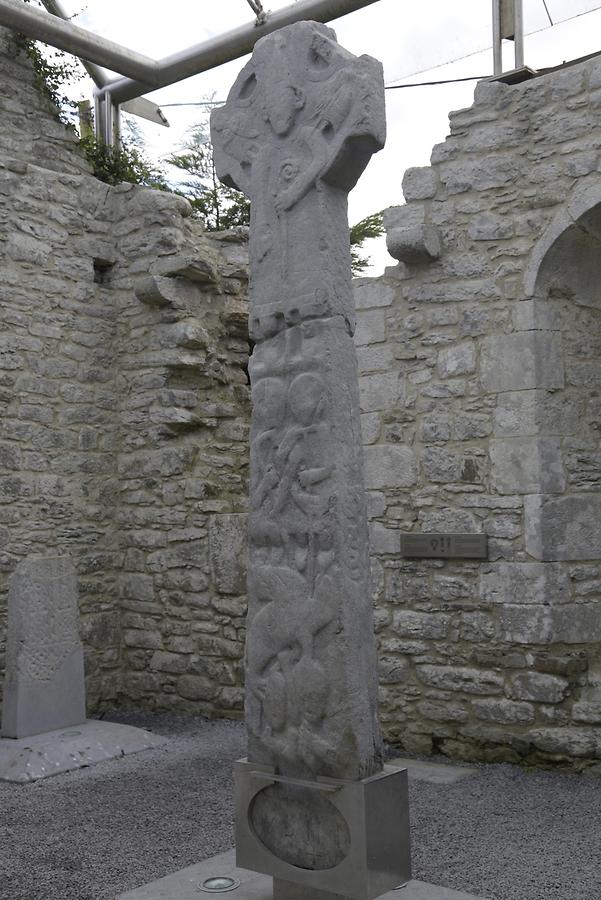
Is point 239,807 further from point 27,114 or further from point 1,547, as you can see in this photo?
point 27,114

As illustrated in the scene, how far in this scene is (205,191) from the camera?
10086mm

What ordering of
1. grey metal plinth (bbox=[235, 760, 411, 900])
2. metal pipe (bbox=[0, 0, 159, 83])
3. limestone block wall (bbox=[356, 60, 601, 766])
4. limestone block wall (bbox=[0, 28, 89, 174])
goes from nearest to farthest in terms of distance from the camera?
grey metal plinth (bbox=[235, 760, 411, 900]) → limestone block wall (bbox=[356, 60, 601, 766]) → metal pipe (bbox=[0, 0, 159, 83]) → limestone block wall (bbox=[0, 28, 89, 174])

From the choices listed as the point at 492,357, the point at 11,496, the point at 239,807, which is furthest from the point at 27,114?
the point at 239,807

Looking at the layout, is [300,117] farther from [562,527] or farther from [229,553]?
[229,553]

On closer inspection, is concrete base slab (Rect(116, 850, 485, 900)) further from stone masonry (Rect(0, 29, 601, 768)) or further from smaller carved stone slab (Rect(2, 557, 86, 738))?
smaller carved stone slab (Rect(2, 557, 86, 738))

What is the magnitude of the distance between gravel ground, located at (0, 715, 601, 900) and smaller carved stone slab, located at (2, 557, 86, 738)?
0.54 meters

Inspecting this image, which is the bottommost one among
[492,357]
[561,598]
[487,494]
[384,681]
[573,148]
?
[384,681]

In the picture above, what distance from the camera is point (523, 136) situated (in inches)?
196

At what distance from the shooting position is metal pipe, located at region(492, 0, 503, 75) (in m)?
5.31

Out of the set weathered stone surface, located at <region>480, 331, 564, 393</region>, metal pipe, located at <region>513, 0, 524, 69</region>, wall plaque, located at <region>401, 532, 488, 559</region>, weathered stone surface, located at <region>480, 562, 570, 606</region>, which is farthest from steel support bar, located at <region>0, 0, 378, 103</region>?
weathered stone surface, located at <region>480, 562, 570, 606</region>

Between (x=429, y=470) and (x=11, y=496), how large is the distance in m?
2.75

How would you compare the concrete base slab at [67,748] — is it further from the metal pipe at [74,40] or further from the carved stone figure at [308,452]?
the metal pipe at [74,40]

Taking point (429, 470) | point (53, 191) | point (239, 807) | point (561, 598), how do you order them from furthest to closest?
point (53, 191), point (429, 470), point (561, 598), point (239, 807)

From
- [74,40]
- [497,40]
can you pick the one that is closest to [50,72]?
[74,40]
